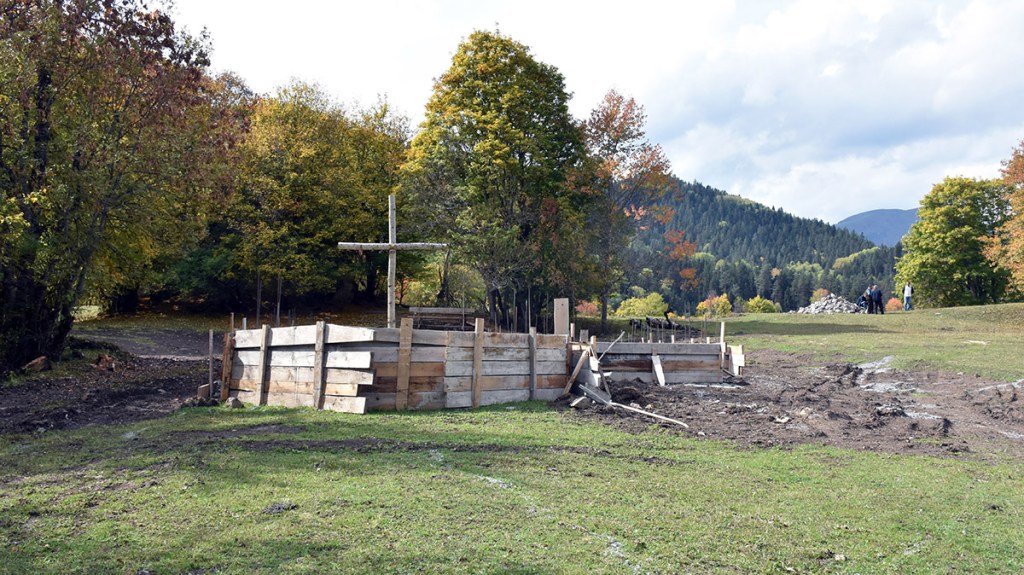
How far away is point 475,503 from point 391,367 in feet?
17.3

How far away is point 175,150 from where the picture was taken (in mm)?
17000

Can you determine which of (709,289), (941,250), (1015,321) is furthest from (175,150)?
(709,289)

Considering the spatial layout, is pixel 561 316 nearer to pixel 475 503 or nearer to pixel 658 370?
pixel 658 370

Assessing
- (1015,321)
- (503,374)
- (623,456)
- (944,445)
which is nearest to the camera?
(623,456)

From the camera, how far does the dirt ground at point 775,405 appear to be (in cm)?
1023

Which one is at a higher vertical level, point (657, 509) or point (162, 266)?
point (162, 266)

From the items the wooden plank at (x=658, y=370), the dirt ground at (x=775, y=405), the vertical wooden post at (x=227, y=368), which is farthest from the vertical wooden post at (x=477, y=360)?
the wooden plank at (x=658, y=370)

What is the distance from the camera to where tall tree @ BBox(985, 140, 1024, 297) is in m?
33.4

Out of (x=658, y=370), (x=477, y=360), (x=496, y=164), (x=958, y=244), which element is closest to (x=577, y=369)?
(x=477, y=360)

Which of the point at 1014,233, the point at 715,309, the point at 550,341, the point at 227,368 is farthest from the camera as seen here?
the point at 715,309

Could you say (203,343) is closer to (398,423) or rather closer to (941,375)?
(398,423)

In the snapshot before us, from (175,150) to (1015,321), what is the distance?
1477 inches

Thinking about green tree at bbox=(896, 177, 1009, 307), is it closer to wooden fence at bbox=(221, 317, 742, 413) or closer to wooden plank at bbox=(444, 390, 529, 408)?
wooden fence at bbox=(221, 317, 742, 413)

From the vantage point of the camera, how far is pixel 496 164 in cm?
2769
